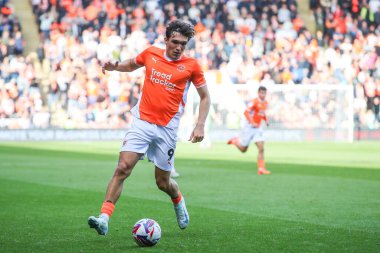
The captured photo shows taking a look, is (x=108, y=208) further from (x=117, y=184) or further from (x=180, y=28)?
(x=180, y=28)

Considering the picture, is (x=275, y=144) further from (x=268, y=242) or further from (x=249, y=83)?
(x=268, y=242)

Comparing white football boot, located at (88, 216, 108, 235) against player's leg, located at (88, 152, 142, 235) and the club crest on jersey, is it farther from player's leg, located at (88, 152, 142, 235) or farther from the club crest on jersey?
the club crest on jersey

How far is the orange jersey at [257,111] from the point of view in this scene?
1959cm

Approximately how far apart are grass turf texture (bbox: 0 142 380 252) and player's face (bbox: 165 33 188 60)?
1866 millimetres

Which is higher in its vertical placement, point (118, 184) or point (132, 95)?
point (118, 184)

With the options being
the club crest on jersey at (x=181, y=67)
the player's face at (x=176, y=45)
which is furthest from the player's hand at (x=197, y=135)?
the player's face at (x=176, y=45)

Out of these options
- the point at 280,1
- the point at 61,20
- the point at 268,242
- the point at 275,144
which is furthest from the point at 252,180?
the point at 280,1

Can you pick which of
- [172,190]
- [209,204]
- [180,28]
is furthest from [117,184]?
[209,204]

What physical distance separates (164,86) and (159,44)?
2581 centimetres

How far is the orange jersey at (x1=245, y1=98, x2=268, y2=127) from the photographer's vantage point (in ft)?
64.3

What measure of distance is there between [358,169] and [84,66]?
1556 cm

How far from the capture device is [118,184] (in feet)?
29.6

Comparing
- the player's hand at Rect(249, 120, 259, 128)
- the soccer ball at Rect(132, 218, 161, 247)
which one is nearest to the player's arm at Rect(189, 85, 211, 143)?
the soccer ball at Rect(132, 218, 161, 247)

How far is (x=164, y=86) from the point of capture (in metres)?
9.32
